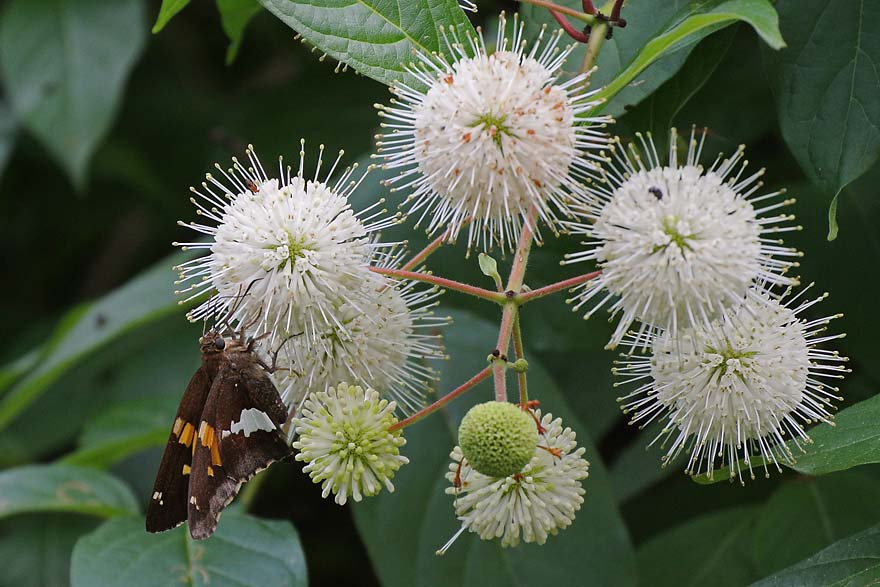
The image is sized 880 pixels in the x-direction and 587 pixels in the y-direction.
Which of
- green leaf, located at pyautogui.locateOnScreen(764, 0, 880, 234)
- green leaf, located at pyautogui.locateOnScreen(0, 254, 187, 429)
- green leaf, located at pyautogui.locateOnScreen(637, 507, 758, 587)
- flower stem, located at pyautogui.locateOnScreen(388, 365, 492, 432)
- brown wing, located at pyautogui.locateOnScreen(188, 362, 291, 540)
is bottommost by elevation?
green leaf, located at pyautogui.locateOnScreen(637, 507, 758, 587)

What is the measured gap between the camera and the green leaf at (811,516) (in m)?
2.40

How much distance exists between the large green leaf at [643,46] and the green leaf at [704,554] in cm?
134

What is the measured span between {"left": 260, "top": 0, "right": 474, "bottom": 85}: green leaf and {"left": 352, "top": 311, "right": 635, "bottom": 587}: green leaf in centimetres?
92

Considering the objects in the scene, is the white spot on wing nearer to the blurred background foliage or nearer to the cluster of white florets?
the cluster of white florets

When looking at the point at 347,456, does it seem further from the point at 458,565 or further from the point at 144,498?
the point at 144,498

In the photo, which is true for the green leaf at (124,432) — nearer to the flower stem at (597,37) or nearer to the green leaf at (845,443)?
the flower stem at (597,37)

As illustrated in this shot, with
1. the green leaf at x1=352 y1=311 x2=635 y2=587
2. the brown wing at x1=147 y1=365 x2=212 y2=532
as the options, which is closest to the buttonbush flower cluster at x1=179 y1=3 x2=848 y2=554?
the brown wing at x1=147 y1=365 x2=212 y2=532

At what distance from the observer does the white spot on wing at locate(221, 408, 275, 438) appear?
7.01 feet

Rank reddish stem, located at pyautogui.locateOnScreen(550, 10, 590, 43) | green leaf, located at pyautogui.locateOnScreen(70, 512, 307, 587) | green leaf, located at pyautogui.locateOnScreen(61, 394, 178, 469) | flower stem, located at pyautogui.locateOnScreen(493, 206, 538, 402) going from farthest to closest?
green leaf, located at pyautogui.locateOnScreen(61, 394, 178, 469), green leaf, located at pyautogui.locateOnScreen(70, 512, 307, 587), reddish stem, located at pyautogui.locateOnScreen(550, 10, 590, 43), flower stem, located at pyautogui.locateOnScreen(493, 206, 538, 402)

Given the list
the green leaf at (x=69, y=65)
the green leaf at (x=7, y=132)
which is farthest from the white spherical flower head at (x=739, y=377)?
the green leaf at (x=7, y=132)

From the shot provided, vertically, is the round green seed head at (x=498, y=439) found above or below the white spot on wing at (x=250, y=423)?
below

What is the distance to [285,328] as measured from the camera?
191 cm

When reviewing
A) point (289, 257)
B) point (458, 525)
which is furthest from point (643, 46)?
point (458, 525)

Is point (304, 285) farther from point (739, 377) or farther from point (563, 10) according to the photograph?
point (739, 377)
